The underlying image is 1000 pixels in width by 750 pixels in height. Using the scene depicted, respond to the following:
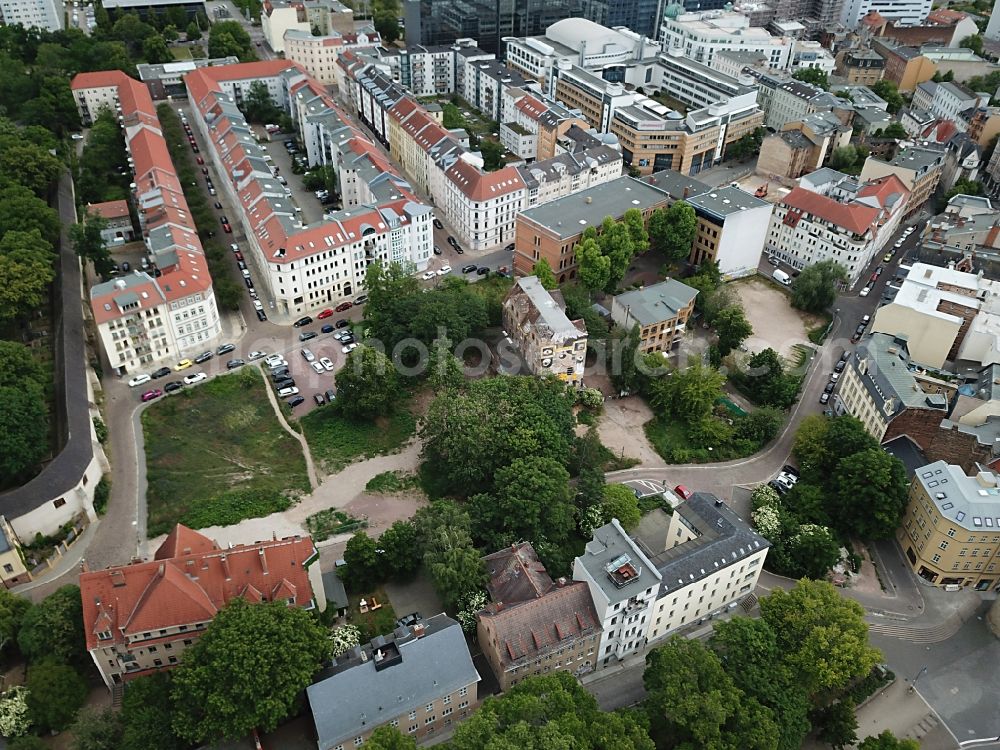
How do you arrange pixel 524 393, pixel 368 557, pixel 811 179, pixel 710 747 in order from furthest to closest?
pixel 811 179 → pixel 524 393 → pixel 368 557 → pixel 710 747

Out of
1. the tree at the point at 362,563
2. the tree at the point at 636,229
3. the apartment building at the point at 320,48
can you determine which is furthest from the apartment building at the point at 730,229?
the apartment building at the point at 320,48

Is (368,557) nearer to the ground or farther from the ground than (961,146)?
nearer to the ground

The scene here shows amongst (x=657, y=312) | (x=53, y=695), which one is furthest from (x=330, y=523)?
(x=657, y=312)

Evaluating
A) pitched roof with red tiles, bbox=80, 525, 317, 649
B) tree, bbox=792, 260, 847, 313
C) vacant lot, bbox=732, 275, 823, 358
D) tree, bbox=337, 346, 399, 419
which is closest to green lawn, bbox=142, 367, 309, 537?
tree, bbox=337, 346, 399, 419

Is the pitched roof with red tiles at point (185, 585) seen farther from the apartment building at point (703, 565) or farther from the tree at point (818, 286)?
the tree at point (818, 286)

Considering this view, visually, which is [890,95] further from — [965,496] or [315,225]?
[315,225]

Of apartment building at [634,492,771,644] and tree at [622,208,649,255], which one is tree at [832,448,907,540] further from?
tree at [622,208,649,255]

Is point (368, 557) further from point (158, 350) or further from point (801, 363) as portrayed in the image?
point (801, 363)

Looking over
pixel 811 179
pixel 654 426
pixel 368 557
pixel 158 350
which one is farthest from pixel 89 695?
pixel 811 179
